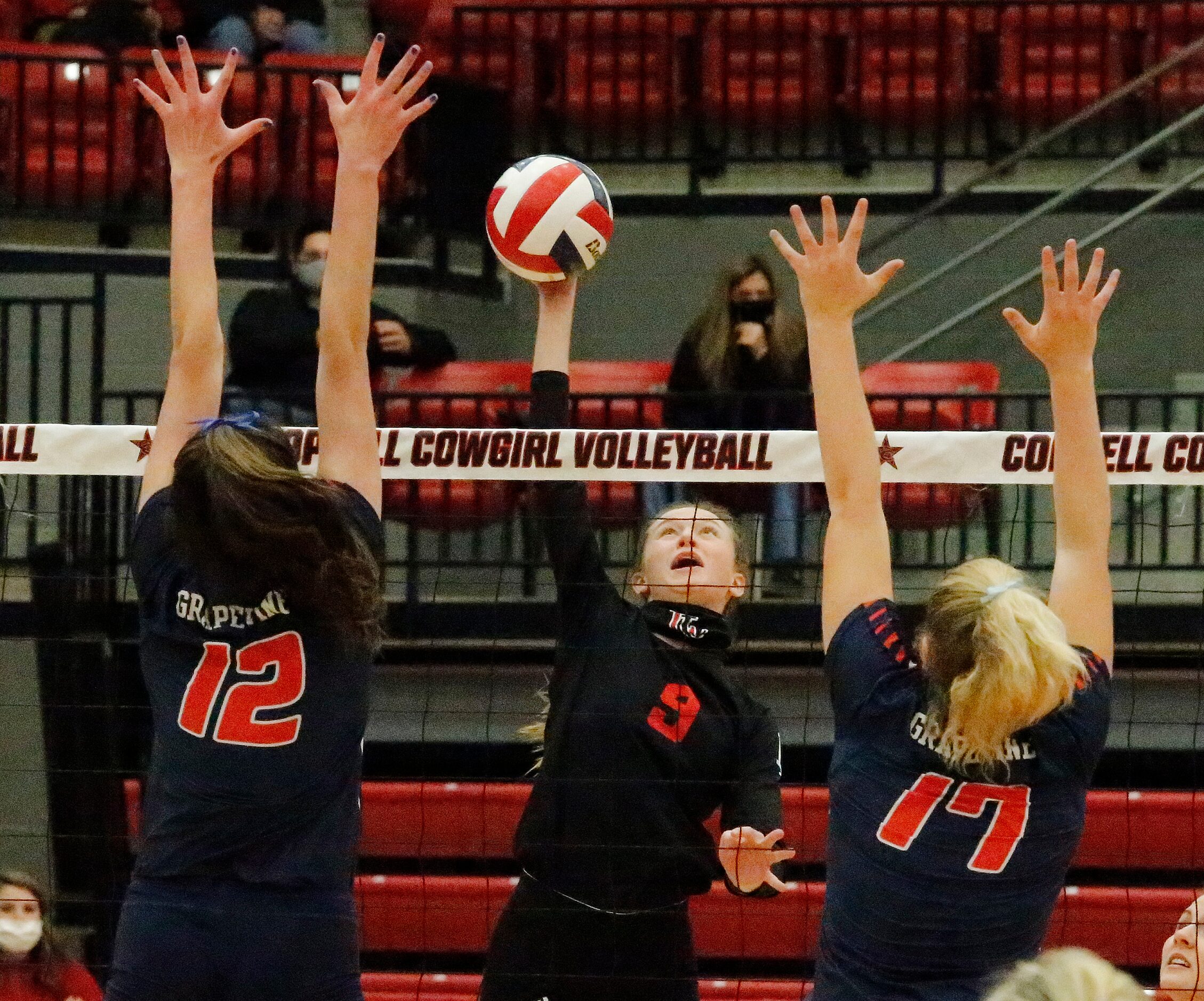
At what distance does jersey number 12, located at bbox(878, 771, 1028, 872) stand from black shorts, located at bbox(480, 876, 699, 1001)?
1349 mm

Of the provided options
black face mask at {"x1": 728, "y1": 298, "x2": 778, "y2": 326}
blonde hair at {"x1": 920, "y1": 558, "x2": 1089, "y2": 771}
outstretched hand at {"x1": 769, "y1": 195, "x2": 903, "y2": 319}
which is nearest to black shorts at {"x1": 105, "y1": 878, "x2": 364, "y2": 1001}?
blonde hair at {"x1": 920, "y1": 558, "x2": 1089, "y2": 771}

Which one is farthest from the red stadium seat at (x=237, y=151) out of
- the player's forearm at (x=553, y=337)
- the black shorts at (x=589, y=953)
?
the black shorts at (x=589, y=953)

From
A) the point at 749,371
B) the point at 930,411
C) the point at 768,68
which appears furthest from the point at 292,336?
the point at 768,68

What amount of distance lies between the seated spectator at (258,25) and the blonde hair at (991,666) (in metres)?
7.80

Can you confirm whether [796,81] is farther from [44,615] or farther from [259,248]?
[44,615]

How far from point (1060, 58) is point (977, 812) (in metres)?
8.17

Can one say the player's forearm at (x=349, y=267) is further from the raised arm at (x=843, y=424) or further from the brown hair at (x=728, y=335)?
the brown hair at (x=728, y=335)

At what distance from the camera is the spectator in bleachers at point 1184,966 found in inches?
154

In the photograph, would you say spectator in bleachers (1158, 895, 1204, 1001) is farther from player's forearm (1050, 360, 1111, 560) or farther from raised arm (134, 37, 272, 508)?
raised arm (134, 37, 272, 508)

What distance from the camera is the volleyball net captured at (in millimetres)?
6668

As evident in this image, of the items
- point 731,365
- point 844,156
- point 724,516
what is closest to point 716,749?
point 724,516

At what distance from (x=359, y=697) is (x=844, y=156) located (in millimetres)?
7549

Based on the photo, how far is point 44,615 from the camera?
A: 742cm

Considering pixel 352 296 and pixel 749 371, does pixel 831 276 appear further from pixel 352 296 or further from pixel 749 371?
pixel 749 371
